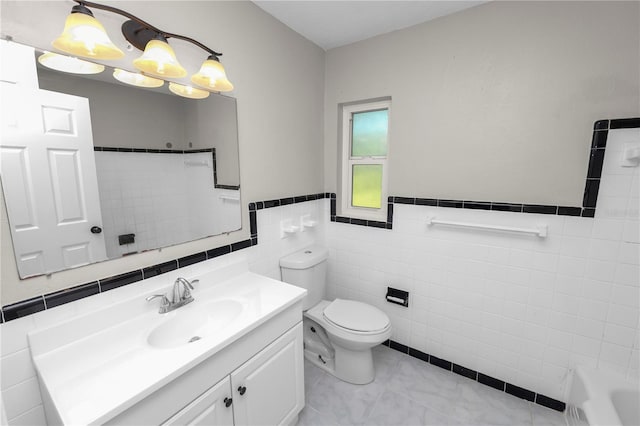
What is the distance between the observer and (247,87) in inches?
64.0

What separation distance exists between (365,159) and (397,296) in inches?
43.5

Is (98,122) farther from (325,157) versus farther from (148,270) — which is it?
(325,157)

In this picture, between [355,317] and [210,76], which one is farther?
[355,317]

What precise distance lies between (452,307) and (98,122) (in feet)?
7.25

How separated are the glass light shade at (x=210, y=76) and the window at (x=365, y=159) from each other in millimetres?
1135

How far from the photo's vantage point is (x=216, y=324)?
1324mm

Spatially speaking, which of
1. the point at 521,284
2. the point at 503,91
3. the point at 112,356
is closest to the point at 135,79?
the point at 112,356

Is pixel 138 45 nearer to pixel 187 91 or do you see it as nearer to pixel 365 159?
pixel 187 91

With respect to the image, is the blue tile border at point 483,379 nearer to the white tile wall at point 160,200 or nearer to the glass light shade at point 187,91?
the white tile wall at point 160,200

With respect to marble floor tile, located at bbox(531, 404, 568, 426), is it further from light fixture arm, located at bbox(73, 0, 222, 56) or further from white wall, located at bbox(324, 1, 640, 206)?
light fixture arm, located at bbox(73, 0, 222, 56)

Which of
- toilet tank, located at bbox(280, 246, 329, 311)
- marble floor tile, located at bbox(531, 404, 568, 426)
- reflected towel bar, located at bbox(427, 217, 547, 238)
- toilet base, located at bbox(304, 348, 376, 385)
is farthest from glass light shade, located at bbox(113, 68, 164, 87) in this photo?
marble floor tile, located at bbox(531, 404, 568, 426)

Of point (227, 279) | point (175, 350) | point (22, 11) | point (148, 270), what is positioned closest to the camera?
point (22, 11)

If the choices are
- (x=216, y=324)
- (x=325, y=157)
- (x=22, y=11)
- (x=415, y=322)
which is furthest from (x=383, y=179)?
(x=22, y=11)

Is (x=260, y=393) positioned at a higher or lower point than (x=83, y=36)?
lower
